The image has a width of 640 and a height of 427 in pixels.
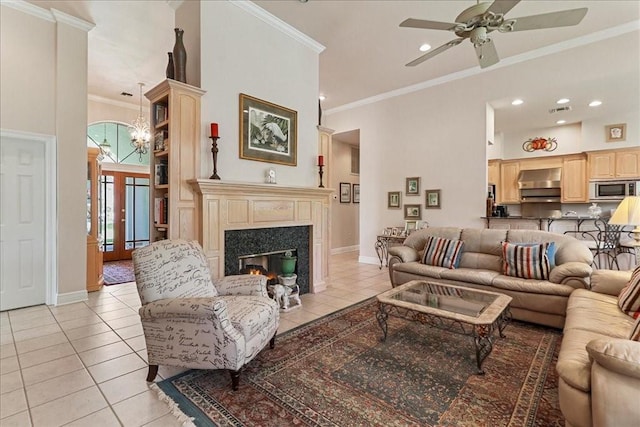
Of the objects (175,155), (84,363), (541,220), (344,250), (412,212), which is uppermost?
(175,155)

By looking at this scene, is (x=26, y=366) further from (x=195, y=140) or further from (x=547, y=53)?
(x=547, y=53)

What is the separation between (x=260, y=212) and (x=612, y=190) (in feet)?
24.0

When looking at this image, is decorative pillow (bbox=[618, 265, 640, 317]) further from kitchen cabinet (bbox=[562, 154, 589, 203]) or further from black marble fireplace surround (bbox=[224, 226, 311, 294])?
kitchen cabinet (bbox=[562, 154, 589, 203])

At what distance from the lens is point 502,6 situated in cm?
235

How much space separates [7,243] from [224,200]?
2.83 metres

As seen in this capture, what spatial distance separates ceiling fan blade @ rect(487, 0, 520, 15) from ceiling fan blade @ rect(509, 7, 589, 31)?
0.14m

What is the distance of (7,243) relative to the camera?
3.62 metres

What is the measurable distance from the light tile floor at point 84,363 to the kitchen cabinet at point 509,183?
571 centimetres

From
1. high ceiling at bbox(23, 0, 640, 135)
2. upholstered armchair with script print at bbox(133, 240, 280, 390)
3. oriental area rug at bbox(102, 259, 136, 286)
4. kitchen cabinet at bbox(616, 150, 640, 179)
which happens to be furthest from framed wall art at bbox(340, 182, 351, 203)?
upholstered armchair with script print at bbox(133, 240, 280, 390)

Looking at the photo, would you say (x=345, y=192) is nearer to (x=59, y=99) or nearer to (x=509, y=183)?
(x=509, y=183)

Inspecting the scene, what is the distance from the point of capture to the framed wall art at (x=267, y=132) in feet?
11.7

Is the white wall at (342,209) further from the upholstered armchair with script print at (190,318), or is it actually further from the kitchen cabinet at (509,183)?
the upholstered armchair with script print at (190,318)

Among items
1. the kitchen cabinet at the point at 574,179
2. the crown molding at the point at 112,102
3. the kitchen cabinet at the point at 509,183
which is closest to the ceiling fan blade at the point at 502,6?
the kitchen cabinet at the point at 574,179

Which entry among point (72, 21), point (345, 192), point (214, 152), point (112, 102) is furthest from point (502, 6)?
point (112, 102)
